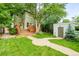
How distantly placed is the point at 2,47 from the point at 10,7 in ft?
1.40

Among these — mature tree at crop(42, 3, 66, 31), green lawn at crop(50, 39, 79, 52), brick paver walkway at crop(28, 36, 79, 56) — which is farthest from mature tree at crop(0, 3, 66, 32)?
green lawn at crop(50, 39, 79, 52)

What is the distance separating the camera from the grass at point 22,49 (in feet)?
8.04

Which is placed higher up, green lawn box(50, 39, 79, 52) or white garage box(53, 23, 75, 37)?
white garage box(53, 23, 75, 37)

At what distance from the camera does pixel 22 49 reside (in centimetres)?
247

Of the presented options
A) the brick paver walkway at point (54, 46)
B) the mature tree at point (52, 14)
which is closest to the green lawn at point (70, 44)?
the brick paver walkway at point (54, 46)

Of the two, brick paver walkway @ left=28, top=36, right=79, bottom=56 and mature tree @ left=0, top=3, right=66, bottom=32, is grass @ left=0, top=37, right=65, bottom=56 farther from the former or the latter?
mature tree @ left=0, top=3, right=66, bottom=32

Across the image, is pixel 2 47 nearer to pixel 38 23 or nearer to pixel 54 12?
pixel 38 23

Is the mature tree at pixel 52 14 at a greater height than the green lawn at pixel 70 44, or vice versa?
the mature tree at pixel 52 14

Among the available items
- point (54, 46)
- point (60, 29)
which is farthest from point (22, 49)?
point (60, 29)

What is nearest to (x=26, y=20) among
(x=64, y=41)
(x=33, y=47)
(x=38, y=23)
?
(x=38, y=23)

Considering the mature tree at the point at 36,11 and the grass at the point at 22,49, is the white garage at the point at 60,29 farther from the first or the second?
the grass at the point at 22,49

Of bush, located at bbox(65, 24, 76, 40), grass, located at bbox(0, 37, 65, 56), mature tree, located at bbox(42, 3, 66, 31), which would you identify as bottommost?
grass, located at bbox(0, 37, 65, 56)

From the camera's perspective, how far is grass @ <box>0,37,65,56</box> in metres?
2.45

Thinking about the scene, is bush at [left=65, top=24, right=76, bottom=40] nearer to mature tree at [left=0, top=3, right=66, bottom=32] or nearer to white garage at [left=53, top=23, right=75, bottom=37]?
white garage at [left=53, top=23, right=75, bottom=37]
